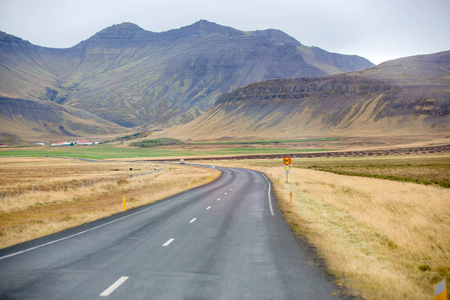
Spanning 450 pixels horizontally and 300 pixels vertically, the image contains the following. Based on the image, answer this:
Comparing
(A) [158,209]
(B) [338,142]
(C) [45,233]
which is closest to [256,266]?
(C) [45,233]

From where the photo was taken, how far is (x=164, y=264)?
10031mm

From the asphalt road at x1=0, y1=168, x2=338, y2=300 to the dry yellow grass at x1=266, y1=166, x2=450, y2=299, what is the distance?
36.7 inches

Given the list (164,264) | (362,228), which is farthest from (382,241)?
(164,264)

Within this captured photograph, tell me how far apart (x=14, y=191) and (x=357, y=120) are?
180780mm

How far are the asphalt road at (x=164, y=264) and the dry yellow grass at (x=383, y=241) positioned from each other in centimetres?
93

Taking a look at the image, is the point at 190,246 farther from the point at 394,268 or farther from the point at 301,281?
the point at 394,268

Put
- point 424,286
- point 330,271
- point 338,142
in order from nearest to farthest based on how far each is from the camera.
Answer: point 424,286, point 330,271, point 338,142

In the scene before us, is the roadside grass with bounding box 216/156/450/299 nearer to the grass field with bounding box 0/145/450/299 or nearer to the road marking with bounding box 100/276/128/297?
the grass field with bounding box 0/145/450/299

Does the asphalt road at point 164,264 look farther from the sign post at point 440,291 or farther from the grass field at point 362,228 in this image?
the sign post at point 440,291

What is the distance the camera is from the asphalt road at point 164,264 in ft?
26.0

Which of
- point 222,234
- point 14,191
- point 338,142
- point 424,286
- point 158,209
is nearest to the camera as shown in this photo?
point 424,286

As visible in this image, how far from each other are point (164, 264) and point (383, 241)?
7.85 metres

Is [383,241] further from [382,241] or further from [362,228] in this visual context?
→ [362,228]

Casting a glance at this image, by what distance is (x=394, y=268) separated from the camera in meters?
9.80
